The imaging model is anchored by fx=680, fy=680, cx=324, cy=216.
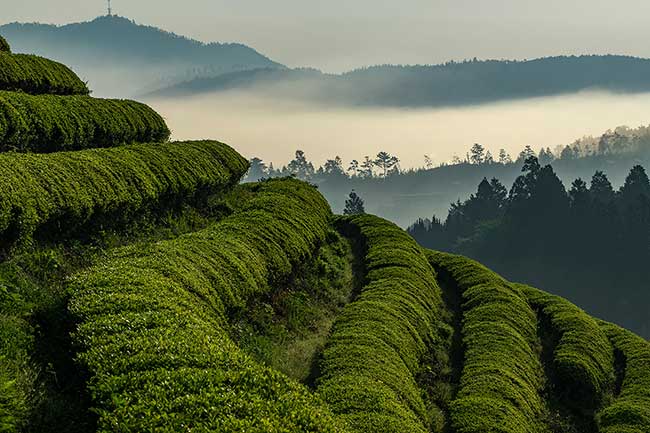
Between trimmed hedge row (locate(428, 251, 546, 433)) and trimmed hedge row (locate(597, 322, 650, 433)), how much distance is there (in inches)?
112

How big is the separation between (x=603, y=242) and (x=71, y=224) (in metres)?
149

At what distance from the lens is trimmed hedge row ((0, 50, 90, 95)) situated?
30578mm

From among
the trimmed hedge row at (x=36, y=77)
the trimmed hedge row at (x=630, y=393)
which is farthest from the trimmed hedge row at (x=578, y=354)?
the trimmed hedge row at (x=36, y=77)

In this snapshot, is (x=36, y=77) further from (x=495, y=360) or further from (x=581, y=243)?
(x=581, y=243)

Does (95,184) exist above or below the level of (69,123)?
below

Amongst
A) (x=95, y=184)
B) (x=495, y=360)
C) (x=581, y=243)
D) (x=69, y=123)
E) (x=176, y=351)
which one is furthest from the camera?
(x=581, y=243)

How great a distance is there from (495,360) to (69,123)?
2031cm

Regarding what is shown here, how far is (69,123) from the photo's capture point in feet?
92.3

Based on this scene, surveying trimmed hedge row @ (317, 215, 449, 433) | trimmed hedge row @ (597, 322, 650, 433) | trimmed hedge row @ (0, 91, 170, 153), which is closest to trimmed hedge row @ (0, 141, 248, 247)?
trimmed hedge row @ (0, 91, 170, 153)

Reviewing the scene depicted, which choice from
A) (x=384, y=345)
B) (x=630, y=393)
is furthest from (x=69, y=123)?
(x=630, y=393)

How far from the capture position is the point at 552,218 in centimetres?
16400

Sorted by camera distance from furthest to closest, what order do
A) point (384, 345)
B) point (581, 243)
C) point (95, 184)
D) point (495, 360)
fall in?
point (581, 243) < point (495, 360) < point (384, 345) < point (95, 184)

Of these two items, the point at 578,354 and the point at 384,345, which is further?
the point at 578,354

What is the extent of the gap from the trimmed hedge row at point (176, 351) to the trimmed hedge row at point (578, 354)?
15729 mm
